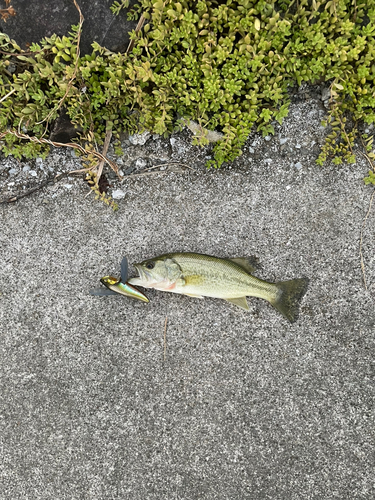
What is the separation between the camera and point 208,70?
9.87 ft

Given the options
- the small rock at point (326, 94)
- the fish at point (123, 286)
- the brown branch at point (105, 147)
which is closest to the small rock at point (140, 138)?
the brown branch at point (105, 147)

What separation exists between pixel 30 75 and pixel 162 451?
11.7ft

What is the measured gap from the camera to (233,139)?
129 inches

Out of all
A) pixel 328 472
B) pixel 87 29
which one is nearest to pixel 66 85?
pixel 87 29

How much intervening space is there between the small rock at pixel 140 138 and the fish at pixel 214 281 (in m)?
1.19

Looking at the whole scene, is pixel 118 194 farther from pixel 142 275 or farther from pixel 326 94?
pixel 326 94

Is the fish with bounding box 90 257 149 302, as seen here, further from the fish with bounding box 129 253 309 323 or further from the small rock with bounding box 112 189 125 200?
the small rock with bounding box 112 189 125 200

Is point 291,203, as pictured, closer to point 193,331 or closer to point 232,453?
point 193,331

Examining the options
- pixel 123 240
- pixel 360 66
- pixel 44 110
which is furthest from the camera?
pixel 123 240

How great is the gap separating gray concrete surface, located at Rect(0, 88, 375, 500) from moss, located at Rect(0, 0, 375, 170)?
33 centimetres

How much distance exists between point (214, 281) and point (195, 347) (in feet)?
2.27

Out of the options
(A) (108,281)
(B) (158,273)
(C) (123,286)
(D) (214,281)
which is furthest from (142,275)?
(D) (214,281)

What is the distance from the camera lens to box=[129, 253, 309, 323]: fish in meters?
3.11

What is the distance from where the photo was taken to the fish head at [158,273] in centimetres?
309
